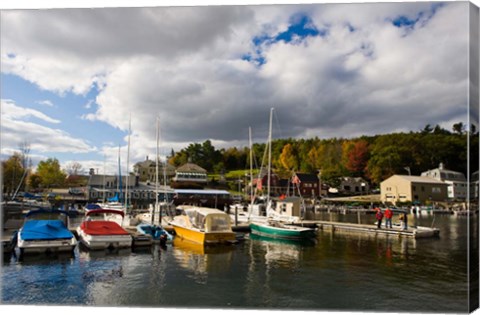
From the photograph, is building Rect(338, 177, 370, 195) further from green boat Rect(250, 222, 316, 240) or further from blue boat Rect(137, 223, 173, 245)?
blue boat Rect(137, 223, 173, 245)

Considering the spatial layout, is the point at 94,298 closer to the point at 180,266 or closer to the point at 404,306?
the point at 180,266

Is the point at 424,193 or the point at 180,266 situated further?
the point at 424,193

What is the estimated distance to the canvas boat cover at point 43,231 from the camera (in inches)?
551

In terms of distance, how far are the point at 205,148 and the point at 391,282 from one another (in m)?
63.2

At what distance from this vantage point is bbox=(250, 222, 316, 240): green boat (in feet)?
66.2

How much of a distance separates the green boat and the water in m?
2.71

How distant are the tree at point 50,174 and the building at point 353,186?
152 ft

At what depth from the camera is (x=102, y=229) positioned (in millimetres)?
16219

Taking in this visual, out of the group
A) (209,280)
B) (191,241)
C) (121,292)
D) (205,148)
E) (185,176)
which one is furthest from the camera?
(205,148)

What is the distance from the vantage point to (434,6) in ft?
24.4

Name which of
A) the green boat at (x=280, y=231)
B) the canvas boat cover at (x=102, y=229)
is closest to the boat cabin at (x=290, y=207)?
the green boat at (x=280, y=231)

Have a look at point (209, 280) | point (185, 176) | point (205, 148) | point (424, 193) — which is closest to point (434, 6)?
point (209, 280)

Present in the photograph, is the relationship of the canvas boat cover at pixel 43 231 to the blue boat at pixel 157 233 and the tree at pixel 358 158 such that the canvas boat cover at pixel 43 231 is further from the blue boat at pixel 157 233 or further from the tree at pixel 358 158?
the tree at pixel 358 158

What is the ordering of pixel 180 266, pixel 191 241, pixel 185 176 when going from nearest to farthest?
pixel 180 266 < pixel 191 241 < pixel 185 176
